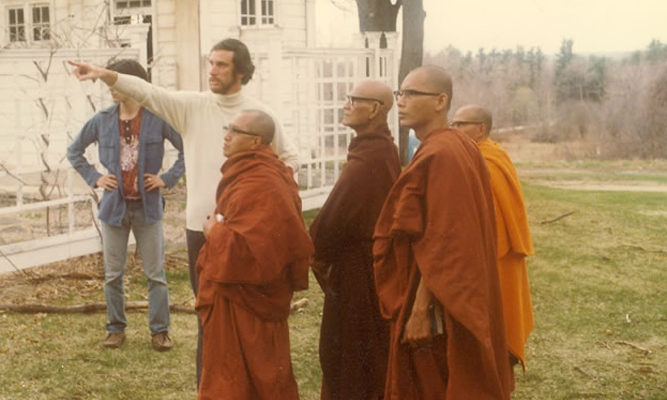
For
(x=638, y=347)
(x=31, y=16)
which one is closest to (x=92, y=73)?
(x=638, y=347)

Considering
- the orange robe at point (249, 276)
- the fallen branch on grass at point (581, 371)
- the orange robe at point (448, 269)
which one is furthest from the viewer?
the fallen branch on grass at point (581, 371)

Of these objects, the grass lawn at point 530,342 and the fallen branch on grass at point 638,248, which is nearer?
the grass lawn at point 530,342

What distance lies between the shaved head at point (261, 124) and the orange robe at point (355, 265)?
53cm

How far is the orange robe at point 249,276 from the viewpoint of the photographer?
417 cm

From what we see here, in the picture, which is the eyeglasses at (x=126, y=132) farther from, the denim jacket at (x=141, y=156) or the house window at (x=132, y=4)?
the house window at (x=132, y=4)

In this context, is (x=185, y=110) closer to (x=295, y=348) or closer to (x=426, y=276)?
(x=426, y=276)

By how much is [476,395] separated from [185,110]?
7.42ft

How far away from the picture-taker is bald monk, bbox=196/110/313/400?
4176mm

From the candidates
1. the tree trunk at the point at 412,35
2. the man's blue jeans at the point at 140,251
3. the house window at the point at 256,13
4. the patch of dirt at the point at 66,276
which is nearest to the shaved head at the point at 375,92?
the man's blue jeans at the point at 140,251

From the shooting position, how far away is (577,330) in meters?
7.14

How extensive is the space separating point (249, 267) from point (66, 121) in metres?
4.58

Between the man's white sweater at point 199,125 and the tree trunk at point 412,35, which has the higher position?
the tree trunk at point 412,35

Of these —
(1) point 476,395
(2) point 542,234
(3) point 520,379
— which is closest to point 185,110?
(1) point 476,395

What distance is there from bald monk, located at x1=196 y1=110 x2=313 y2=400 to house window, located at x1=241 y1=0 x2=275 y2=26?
472 inches
